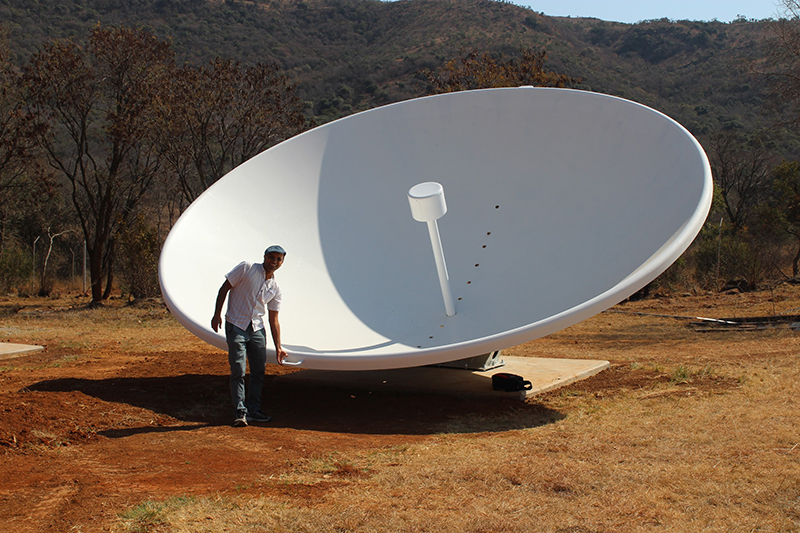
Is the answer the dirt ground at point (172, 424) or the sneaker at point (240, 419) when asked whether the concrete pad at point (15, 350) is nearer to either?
the dirt ground at point (172, 424)

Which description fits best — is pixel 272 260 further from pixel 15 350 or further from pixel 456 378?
pixel 15 350

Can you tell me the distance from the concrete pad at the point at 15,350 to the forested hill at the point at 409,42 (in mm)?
27160

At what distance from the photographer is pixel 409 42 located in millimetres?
47094

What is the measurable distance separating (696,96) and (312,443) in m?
45.0

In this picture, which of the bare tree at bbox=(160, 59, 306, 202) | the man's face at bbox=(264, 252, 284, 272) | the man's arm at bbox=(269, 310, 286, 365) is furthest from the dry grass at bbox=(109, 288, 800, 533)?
the bare tree at bbox=(160, 59, 306, 202)

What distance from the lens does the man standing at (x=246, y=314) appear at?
479 centimetres

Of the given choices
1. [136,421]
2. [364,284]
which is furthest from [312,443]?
[364,284]

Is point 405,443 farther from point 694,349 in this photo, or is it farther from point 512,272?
point 694,349

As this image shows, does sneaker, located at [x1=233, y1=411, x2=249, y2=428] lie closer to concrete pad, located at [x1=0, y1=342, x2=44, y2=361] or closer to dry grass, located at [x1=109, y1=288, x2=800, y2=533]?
dry grass, located at [x1=109, y1=288, x2=800, y2=533]

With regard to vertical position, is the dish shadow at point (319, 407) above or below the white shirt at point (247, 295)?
below

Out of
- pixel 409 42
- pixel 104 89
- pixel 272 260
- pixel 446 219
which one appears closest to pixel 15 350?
pixel 272 260

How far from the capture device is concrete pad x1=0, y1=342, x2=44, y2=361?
8.15 metres

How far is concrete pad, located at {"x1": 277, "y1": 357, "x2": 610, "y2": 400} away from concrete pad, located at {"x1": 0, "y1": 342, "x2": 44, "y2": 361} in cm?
359

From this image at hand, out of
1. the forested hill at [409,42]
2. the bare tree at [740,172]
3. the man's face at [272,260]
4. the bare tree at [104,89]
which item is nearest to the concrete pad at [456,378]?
the man's face at [272,260]
